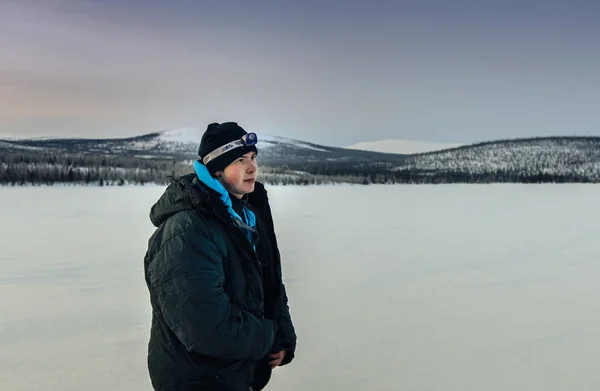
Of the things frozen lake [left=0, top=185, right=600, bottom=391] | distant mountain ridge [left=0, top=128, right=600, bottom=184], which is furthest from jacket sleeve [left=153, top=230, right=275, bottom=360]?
distant mountain ridge [left=0, top=128, right=600, bottom=184]

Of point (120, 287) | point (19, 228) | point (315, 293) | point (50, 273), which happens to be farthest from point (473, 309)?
point (19, 228)

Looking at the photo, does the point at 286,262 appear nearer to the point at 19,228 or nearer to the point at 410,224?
the point at 410,224

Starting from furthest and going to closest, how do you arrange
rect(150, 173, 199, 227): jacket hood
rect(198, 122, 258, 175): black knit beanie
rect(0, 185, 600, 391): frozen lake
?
rect(0, 185, 600, 391): frozen lake → rect(198, 122, 258, 175): black knit beanie → rect(150, 173, 199, 227): jacket hood

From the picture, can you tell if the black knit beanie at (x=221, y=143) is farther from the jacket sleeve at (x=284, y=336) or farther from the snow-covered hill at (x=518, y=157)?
the snow-covered hill at (x=518, y=157)

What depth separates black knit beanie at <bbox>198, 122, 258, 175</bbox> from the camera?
180 cm

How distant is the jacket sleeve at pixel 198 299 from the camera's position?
5.08ft

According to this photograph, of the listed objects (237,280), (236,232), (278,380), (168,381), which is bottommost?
(278,380)

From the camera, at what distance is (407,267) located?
6.21 meters

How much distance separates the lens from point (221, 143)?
1804 mm

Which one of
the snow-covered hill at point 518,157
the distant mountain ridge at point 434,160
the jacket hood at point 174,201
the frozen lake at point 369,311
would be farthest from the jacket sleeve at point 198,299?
the snow-covered hill at point 518,157

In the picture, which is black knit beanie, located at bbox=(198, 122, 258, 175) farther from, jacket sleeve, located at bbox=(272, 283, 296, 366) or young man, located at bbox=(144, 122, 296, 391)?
jacket sleeve, located at bbox=(272, 283, 296, 366)

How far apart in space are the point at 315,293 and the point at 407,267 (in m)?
1.66

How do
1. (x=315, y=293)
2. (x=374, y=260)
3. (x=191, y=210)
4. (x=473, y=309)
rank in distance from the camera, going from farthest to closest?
(x=374, y=260) < (x=315, y=293) < (x=473, y=309) < (x=191, y=210)

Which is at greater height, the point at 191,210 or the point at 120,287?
the point at 191,210
